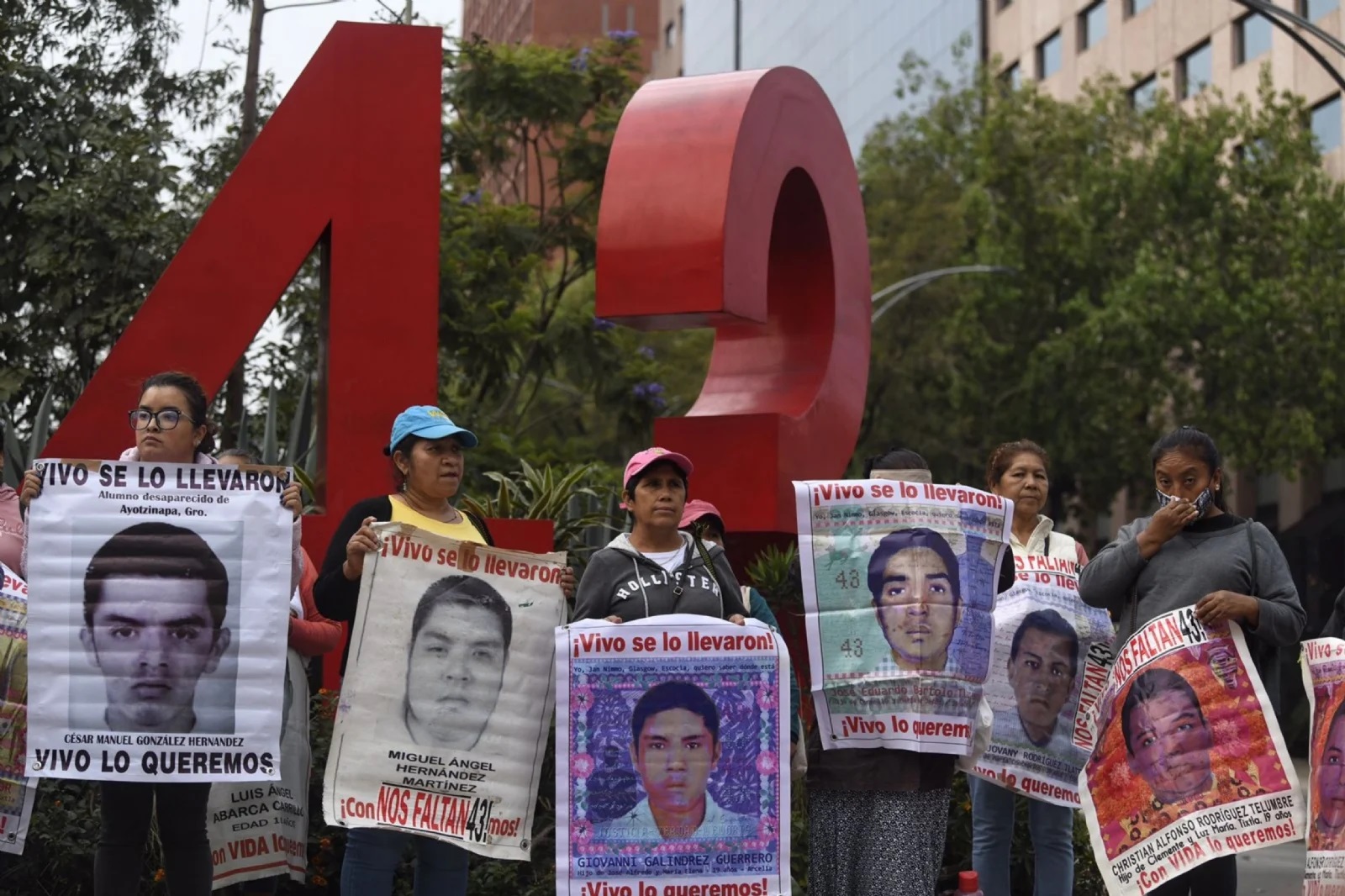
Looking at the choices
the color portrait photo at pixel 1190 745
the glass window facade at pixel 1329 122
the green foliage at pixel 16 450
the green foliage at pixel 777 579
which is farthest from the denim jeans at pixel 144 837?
the glass window facade at pixel 1329 122

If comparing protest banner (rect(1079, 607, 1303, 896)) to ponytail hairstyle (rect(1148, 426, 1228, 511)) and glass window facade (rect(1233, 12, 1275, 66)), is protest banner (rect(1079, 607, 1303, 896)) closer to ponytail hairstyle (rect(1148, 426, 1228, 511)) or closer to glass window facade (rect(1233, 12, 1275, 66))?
ponytail hairstyle (rect(1148, 426, 1228, 511))

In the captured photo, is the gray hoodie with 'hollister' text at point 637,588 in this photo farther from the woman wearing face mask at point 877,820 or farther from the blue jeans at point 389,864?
the blue jeans at point 389,864

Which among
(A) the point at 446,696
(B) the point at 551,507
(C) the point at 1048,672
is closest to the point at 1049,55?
(B) the point at 551,507

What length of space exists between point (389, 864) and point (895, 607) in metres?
1.80

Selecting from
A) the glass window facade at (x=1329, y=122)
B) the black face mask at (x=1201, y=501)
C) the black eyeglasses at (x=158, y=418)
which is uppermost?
the glass window facade at (x=1329, y=122)

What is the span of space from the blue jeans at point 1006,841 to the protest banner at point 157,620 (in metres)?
2.64

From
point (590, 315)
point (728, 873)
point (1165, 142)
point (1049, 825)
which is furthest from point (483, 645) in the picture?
point (1165, 142)

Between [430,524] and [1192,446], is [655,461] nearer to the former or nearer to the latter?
[430,524]

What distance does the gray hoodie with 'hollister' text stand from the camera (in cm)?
572

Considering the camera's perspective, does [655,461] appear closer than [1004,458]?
Yes

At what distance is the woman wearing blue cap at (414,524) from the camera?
19.0ft

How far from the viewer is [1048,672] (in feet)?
22.8

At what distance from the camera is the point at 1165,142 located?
92.4 ft

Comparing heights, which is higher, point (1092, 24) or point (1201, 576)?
point (1092, 24)
